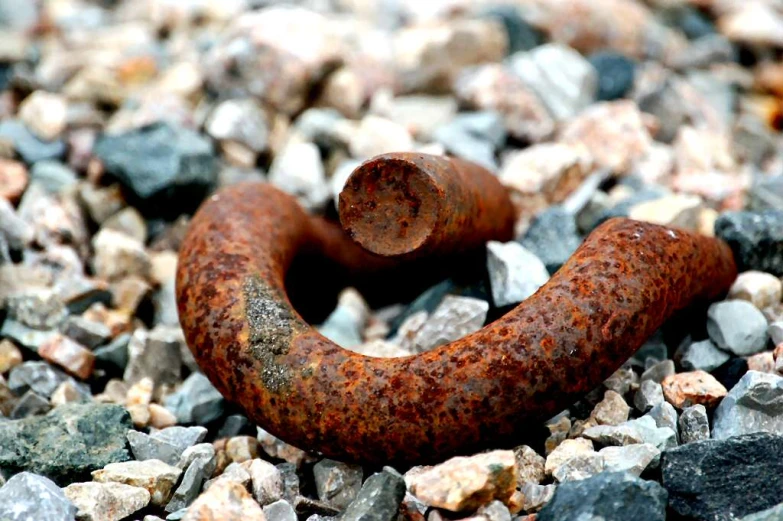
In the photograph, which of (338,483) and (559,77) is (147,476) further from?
(559,77)

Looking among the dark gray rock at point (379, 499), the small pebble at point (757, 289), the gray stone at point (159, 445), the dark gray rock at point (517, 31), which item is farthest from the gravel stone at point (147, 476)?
the dark gray rock at point (517, 31)


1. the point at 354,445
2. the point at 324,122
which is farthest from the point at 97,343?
the point at 324,122

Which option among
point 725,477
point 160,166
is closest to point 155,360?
point 160,166

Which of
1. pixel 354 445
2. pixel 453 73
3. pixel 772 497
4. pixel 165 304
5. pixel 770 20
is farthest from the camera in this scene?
pixel 770 20

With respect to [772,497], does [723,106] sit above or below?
below

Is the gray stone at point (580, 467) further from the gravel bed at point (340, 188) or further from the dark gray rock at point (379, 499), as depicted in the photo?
the dark gray rock at point (379, 499)

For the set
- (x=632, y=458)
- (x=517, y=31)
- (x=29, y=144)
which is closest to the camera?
(x=632, y=458)

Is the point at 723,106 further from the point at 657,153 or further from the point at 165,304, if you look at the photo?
the point at 165,304

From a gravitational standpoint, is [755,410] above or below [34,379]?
above
